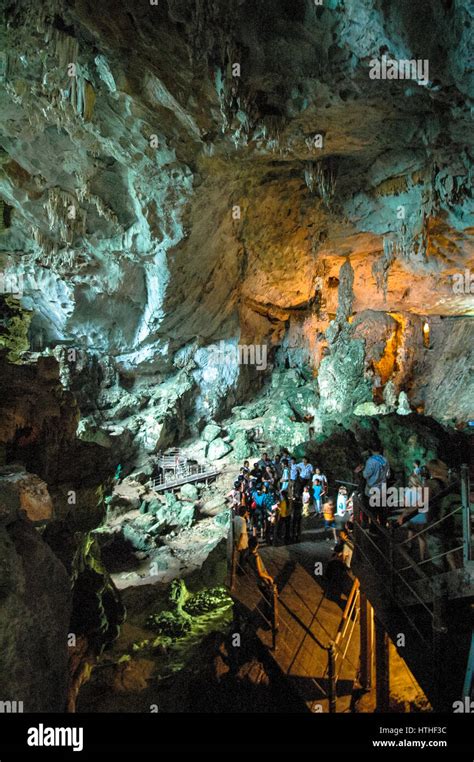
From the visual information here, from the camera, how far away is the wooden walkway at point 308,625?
17.3 ft

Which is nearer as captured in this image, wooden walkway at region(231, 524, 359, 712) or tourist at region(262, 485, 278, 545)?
wooden walkway at region(231, 524, 359, 712)

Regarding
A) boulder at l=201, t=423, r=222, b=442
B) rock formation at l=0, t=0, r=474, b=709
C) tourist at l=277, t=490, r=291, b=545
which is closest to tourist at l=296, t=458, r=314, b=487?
tourist at l=277, t=490, r=291, b=545

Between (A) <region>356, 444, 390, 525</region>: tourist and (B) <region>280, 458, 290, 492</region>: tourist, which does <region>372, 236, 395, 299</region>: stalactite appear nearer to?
(B) <region>280, 458, 290, 492</region>: tourist

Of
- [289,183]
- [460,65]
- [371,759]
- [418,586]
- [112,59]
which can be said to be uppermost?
[289,183]

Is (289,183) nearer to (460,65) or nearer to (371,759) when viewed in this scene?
(460,65)

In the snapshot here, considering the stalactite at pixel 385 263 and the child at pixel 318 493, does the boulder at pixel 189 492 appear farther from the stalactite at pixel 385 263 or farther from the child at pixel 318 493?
the stalactite at pixel 385 263

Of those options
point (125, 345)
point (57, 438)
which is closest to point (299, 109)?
→ point (57, 438)

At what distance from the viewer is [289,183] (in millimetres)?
11219

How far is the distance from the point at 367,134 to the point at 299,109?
1765mm

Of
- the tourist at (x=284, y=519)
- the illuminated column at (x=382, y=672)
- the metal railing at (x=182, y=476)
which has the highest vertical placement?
the metal railing at (x=182, y=476)

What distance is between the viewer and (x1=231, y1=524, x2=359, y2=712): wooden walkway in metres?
5.29

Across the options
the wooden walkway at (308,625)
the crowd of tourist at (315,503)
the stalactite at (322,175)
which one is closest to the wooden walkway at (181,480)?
the crowd of tourist at (315,503)

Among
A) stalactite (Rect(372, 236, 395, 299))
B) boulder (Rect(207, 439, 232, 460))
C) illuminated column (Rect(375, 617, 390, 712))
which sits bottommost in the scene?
illuminated column (Rect(375, 617, 390, 712))

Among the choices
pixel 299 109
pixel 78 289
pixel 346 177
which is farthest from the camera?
pixel 78 289
